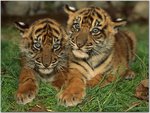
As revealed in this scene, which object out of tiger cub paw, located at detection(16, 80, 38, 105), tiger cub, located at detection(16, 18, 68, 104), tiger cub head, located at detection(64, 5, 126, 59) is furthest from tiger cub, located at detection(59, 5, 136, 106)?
tiger cub paw, located at detection(16, 80, 38, 105)

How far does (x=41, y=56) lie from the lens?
4.07 meters

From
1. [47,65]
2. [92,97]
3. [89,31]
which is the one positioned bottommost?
[92,97]

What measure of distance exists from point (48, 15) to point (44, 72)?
2.46 m

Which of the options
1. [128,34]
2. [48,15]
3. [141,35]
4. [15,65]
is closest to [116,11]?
[141,35]

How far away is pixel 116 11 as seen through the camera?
7.07m

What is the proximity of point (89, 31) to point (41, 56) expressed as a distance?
1.38ft

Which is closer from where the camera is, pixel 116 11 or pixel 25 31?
pixel 25 31

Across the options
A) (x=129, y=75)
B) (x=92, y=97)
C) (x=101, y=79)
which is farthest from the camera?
(x=129, y=75)

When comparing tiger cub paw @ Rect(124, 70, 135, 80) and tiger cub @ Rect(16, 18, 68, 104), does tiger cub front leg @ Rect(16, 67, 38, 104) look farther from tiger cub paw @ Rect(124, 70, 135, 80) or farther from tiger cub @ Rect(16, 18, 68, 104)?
tiger cub paw @ Rect(124, 70, 135, 80)

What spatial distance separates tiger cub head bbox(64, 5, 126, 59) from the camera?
410 cm

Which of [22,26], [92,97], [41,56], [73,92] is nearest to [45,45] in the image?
[41,56]

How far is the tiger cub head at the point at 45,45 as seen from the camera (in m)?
4.07

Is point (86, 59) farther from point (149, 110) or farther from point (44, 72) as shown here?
point (149, 110)

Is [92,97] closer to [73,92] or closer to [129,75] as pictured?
[73,92]
